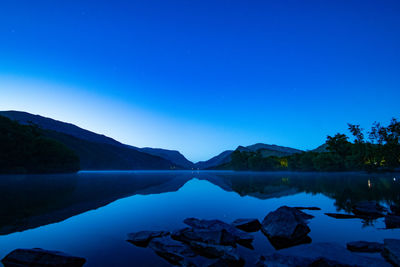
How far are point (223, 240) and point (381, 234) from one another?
1025 cm

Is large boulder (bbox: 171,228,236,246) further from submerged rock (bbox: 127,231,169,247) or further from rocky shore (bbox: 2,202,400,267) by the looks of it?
submerged rock (bbox: 127,231,169,247)

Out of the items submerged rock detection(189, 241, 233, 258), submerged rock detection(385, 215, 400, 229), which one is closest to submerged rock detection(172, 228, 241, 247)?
submerged rock detection(189, 241, 233, 258)

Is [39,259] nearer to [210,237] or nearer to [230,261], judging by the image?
[210,237]

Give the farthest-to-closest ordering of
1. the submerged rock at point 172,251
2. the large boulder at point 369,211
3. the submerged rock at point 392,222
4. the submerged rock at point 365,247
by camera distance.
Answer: the large boulder at point 369,211 < the submerged rock at point 392,222 < the submerged rock at point 365,247 < the submerged rock at point 172,251

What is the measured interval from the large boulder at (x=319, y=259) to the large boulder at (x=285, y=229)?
2.60 metres

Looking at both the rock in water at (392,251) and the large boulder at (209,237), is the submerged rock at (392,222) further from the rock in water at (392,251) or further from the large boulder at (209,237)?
the large boulder at (209,237)

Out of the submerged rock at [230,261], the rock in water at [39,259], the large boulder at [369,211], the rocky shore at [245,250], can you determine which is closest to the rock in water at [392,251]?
the rocky shore at [245,250]

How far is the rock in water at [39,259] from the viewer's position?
27.4ft

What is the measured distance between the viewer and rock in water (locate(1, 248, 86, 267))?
8344 millimetres

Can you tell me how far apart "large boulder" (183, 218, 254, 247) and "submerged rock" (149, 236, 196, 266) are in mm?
2096

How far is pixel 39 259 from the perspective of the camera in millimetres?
8477

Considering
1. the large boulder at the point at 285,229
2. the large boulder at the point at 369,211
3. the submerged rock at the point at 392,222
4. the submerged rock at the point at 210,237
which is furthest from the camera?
the large boulder at the point at 369,211

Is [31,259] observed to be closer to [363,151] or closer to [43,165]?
[43,165]

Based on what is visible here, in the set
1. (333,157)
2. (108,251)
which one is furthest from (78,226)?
(333,157)
